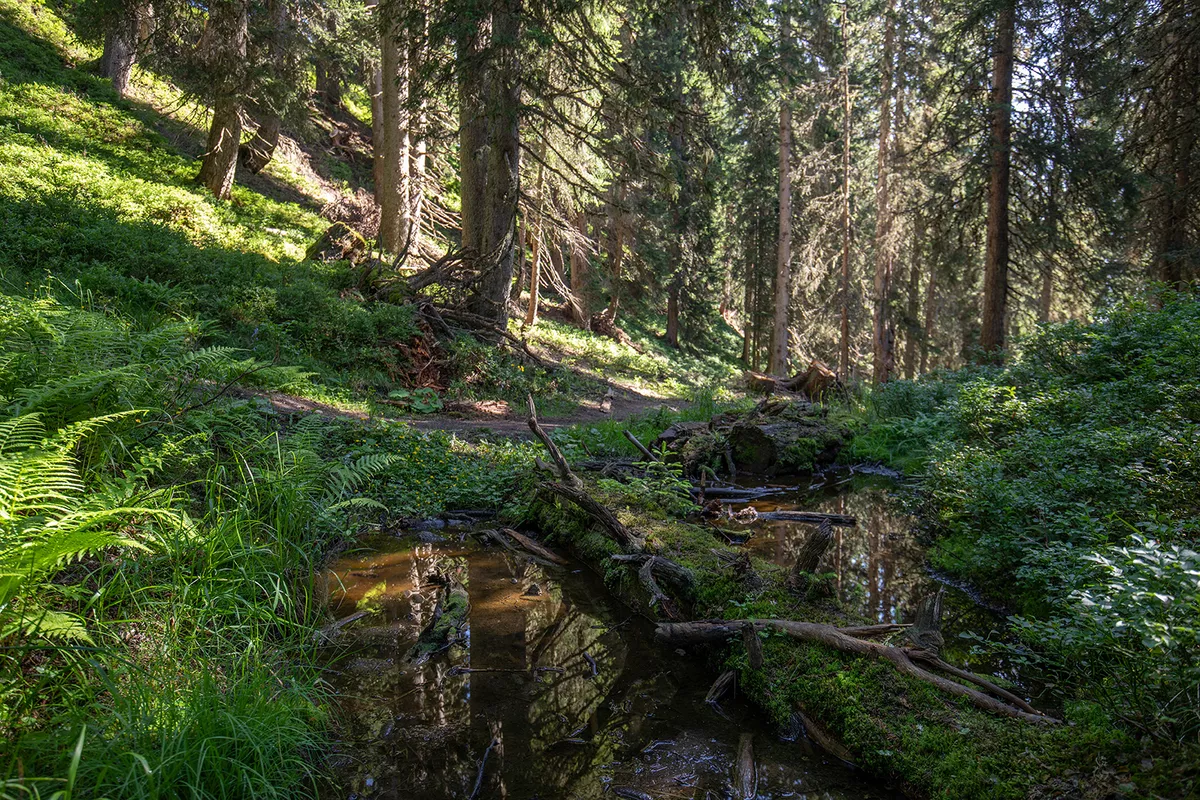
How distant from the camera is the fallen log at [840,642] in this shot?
3.00 meters

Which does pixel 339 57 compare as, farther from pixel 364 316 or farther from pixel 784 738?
pixel 784 738

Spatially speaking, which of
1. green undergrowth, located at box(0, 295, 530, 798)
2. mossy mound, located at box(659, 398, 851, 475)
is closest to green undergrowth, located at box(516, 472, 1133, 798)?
green undergrowth, located at box(0, 295, 530, 798)

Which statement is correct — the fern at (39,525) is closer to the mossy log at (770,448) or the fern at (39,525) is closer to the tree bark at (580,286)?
the mossy log at (770,448)

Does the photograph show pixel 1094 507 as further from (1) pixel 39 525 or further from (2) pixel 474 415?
(2) pixel 474 415

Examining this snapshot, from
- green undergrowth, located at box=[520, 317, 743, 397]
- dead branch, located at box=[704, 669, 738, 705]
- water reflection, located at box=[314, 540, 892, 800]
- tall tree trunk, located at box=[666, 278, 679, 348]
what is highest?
tall tree trunk, located at box=[666, 278, 679, 348]

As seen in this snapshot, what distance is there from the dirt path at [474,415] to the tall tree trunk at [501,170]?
8.78ft

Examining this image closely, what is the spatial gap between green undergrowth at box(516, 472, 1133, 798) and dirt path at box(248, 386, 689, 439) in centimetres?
499

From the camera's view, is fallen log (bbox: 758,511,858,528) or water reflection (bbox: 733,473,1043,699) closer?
water reflection (bbox: 733,473,1043,699)

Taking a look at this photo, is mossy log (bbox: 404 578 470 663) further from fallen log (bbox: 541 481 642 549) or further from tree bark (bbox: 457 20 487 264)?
tree bark (bbox: 457 20 487 264)

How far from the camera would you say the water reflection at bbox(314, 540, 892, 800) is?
293 centimetres

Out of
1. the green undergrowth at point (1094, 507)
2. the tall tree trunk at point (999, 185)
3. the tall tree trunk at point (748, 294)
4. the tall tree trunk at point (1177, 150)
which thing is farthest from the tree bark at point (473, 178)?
the tall tree trunk at point (748, 294)

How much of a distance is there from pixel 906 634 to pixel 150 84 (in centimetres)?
2450

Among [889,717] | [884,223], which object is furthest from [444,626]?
[884,223]

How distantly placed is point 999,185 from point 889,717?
47.2ft
